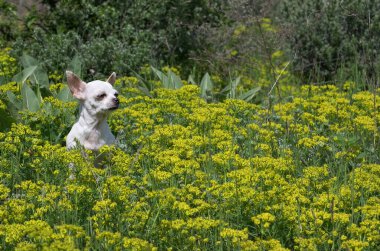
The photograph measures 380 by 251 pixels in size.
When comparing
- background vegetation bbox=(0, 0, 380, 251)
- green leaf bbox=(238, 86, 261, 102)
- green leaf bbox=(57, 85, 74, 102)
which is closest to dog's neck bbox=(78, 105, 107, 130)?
background vegetation bbox=(0, 0, 380, 251)

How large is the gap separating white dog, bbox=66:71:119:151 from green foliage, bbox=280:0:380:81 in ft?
11.4

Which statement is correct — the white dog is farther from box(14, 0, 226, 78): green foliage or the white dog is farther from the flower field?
box(14, 0, 226, 78): green foliage

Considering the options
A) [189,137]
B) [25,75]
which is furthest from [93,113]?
[25,75]

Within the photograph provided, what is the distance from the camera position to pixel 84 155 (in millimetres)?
5301

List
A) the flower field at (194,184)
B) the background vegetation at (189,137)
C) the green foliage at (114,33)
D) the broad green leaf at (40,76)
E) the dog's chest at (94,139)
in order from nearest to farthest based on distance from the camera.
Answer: the flower field at (194,184)
the background vegetation at (189,137)
the dog's chest at (94,139)
the broad green leaf at (40,76)
the green foliage at (114,33)

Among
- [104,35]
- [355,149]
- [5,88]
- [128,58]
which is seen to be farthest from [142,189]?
[104,35]

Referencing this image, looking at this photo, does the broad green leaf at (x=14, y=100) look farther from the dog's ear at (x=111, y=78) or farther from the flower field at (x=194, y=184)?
the dog's ear at (x=111, y=78)

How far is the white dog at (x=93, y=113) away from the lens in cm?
565

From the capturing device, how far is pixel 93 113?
570cm

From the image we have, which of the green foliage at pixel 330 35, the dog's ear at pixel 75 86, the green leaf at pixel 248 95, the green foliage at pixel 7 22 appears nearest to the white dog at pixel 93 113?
the dog's ear at pixel 75 86

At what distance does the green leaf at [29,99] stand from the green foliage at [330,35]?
3.24m

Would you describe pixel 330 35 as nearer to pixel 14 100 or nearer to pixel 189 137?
pixel 189 137

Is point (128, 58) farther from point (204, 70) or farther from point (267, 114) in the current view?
point (267, 114)

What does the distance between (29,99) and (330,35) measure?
3912mm
